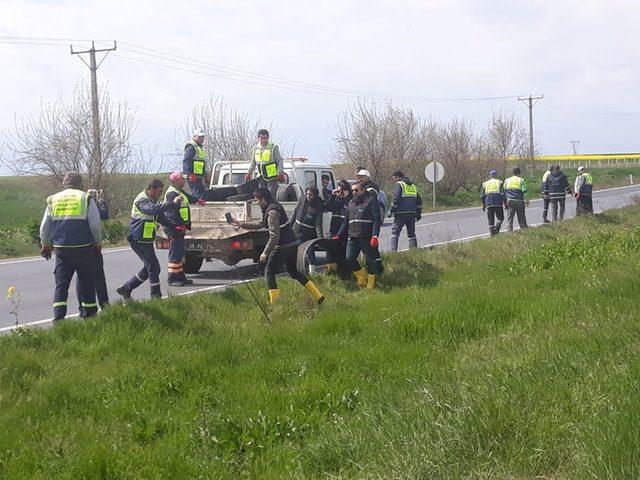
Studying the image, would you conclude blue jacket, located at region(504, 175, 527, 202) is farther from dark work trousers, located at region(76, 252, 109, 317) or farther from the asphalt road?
dark work trousers, located at region(76, 252, 109, 317)

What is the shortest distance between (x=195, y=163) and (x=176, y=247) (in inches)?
79.1

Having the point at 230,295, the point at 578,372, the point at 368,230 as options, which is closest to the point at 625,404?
the point at 578,372

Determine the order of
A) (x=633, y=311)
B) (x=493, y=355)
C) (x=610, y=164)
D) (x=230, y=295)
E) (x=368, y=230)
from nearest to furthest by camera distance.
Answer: (x=493, y=355), (x=633, y=311), (x=230, y=295), (x=368, y=230), (x=610, y=164)

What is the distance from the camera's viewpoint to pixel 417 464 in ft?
16.1

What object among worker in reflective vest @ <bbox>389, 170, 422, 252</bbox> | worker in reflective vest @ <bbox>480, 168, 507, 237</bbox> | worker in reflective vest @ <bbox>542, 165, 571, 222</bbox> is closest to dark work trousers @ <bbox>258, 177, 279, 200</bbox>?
worker in reflective vest @ <bbox>389, 170, 422, 252</bbox>

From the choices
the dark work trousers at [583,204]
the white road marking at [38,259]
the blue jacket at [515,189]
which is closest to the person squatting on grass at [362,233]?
the white road marking at [38,259]

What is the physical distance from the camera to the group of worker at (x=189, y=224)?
30.7 ft

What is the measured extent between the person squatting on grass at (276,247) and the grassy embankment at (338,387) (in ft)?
0.80

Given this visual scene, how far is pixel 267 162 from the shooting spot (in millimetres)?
14430

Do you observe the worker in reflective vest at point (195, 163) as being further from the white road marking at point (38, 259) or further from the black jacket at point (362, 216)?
the white road marking at point (38, 259)

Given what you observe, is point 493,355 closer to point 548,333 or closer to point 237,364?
point 548,333

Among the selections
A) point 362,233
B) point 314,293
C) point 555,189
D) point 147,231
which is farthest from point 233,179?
point 555,189

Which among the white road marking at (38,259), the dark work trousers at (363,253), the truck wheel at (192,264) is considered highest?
the dark work trousers at (363,253)

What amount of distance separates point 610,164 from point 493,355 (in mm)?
98778
